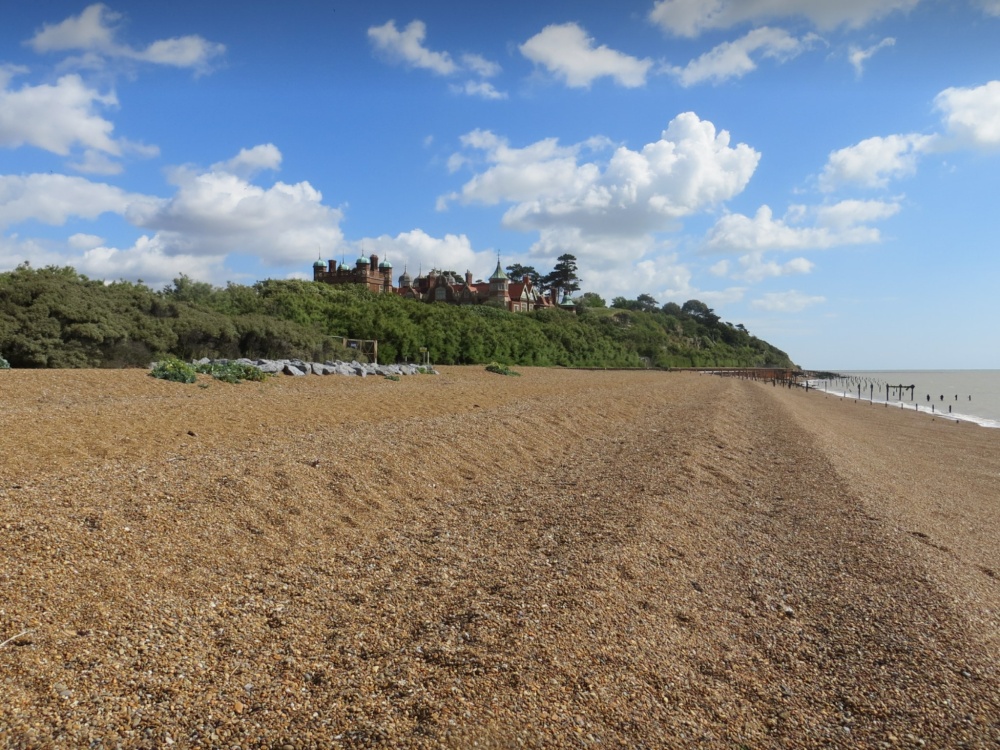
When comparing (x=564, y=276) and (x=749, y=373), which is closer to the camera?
(x=749, y=373)

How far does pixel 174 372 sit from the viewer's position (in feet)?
43.4

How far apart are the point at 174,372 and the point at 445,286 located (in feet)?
246

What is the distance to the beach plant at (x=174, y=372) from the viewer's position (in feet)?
43.0

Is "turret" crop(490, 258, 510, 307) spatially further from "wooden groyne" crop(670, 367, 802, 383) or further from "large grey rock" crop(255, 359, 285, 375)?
"large grey rock" crop(255, 359, 285, 375)

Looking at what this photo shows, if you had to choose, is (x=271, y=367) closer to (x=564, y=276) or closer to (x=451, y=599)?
(x=451, y=599)

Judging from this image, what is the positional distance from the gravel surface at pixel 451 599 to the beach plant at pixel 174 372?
441cm

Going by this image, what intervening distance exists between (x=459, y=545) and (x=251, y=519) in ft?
5.70

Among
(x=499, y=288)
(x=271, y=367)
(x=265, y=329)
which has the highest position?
(x=499, y=288)

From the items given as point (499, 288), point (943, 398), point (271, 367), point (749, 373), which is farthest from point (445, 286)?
point (271, 367)

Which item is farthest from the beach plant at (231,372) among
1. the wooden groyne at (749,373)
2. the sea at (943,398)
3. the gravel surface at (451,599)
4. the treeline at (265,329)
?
the wooden groyne at (749,373)

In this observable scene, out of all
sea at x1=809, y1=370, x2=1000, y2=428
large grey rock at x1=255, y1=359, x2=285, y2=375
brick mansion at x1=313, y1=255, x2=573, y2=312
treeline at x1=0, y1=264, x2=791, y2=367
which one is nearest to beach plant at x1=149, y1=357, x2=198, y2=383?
large grey rock at x1=255, y1=359, x2=285, y2=375

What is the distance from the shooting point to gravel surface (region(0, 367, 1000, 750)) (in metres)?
3.12

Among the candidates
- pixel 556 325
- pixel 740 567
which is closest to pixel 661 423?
pixel 740 567

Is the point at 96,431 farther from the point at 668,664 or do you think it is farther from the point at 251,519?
the point at 668,664
